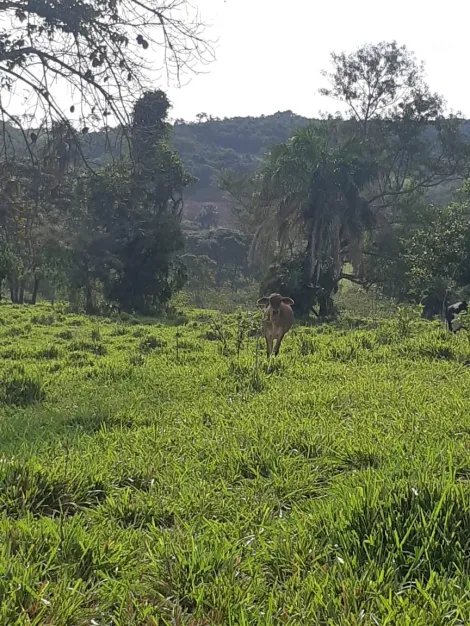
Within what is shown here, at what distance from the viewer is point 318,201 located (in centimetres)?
2253

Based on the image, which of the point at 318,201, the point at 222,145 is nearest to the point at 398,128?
the point at 318,201

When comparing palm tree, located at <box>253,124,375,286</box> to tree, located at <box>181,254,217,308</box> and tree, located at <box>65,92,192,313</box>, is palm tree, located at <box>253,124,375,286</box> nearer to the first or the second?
tree, located at <box>65,92,192,313</box>

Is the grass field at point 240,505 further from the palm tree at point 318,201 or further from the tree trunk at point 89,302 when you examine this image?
the tree trunk at point 89,302

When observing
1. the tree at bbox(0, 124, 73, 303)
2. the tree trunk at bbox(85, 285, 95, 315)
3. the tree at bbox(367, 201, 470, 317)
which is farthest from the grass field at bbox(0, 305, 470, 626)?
the tree trunk at bbox(85, 285, 95, 315)

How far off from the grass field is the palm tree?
638 inches

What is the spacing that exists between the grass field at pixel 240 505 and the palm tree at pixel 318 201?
16196 mm

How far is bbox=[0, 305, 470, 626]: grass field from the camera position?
220cm

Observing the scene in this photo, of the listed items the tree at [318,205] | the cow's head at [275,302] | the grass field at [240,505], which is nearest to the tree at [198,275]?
the tree at [318,205]

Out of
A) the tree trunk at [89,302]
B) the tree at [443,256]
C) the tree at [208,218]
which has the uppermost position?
the tree at [208,218]

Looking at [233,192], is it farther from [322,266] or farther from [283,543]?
[283,543]

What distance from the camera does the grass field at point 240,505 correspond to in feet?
7.22

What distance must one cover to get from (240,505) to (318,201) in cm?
2022

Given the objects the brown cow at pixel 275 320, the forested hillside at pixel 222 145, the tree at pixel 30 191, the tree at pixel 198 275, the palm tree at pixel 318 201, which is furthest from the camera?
the forested hillside at pixel 222 145

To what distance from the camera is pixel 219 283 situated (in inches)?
1657
